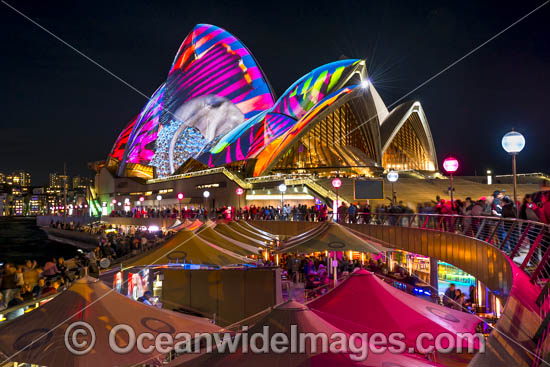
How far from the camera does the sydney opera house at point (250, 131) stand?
39375mm

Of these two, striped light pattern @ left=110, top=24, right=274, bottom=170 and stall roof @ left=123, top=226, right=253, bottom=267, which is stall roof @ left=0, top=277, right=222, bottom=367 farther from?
striped light pattern @ left=110, top=24, right=274, bottom=170

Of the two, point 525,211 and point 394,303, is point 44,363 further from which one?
point 525,211

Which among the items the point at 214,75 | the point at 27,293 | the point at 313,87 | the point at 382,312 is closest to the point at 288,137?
the point at 313,87

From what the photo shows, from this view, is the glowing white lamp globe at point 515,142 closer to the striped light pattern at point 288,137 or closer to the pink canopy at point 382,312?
the pink canopy at point 382,312

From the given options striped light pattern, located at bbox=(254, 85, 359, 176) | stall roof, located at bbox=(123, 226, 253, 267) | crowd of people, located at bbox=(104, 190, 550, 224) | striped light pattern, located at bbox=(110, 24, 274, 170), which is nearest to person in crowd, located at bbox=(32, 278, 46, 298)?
stall roof, located at bbox=(123, 226, 253, 267)

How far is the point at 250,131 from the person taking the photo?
1789 inches

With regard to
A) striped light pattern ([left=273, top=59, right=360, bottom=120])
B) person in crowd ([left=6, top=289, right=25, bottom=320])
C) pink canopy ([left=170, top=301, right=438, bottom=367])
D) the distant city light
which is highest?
striped light pattern ([left=273, top=59, right=360, bottom=120])

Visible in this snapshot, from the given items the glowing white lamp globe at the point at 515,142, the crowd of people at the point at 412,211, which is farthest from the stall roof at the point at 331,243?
the glowing white lamp globe at the point at 515,142

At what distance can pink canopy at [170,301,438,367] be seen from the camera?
3.39m

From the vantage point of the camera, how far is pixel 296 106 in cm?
4266

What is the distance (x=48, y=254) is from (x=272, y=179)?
19646 mm

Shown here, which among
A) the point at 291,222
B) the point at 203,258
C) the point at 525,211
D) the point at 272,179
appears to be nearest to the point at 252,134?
the point at 272,179

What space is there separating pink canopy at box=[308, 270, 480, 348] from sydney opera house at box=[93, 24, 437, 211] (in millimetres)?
20747

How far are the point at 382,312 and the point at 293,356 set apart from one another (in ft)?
10.5
